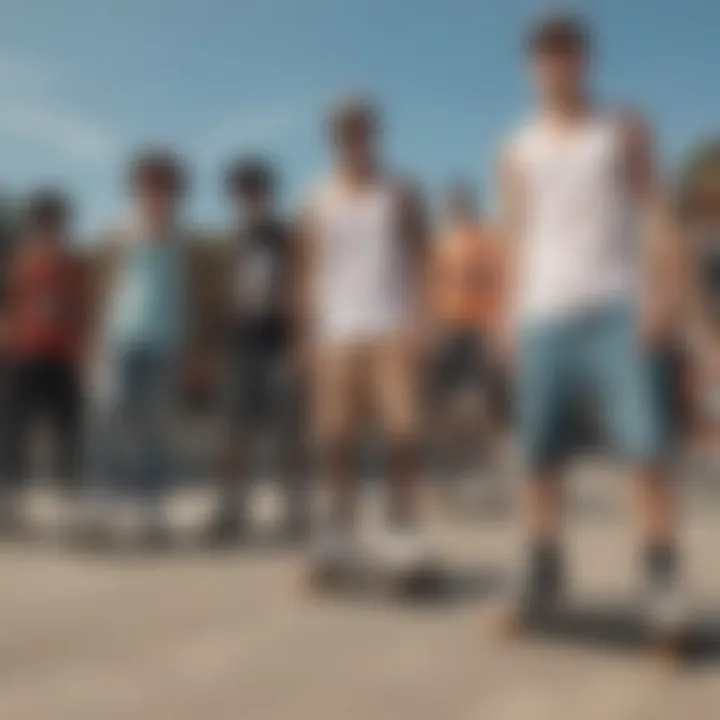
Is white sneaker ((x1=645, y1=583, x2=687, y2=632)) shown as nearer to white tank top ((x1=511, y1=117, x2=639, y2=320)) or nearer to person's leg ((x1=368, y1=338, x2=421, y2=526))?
white tank top ((x1=511, y1=117, x2=639, y2=320))

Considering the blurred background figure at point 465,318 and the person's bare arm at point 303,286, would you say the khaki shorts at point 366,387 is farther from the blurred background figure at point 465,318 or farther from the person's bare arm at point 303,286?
the blurred background figure at point 465,318

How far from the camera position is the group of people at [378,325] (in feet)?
9.53

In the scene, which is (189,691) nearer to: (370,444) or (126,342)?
(126,342)

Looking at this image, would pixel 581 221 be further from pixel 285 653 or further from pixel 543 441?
pixel 285 653

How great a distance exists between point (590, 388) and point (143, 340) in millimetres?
2075

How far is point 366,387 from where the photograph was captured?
3.65 meters

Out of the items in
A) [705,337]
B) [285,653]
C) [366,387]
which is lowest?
[285,653]

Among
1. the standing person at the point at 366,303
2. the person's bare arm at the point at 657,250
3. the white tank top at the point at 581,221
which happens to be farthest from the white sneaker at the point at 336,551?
the person's bare arm at the point at 657,250

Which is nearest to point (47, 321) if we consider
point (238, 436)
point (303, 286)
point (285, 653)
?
point (238, 436)

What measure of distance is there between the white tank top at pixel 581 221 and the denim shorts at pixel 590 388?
6 centimetres

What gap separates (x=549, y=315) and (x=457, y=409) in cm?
323

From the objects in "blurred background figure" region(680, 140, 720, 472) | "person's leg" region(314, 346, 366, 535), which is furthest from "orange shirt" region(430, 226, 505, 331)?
"person's leg" region(314, 346, 366, 535)

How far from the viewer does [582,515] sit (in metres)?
5.00

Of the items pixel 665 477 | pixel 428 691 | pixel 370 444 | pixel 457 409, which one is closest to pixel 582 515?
pixel 457 409
